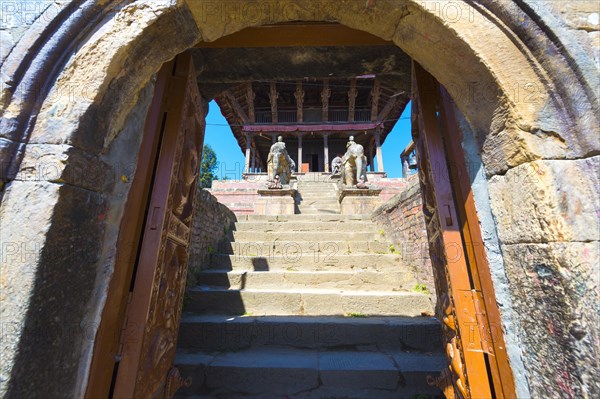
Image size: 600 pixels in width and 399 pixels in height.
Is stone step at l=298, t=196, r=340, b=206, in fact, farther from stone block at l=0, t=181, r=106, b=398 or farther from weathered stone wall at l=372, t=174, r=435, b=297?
stone block at l=0, t=181, r=106, b=398

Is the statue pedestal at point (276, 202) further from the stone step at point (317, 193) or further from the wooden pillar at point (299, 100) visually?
the wooden pillar at point (299, 100)

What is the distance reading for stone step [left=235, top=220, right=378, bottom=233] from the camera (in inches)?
203

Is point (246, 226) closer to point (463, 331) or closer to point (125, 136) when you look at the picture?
point (125, 136)

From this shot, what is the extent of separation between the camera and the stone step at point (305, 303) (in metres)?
3.11

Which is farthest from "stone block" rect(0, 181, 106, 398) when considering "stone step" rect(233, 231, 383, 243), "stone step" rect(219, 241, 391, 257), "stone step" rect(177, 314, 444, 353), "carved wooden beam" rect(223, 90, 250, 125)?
"carved wooden beam" rect(223, 90, 250, 125)

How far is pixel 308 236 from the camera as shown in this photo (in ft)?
15.7

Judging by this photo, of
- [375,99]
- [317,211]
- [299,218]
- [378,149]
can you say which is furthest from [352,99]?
[299,218]

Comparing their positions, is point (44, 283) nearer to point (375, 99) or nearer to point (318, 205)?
point (318, 205)

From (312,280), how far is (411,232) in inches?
57.5

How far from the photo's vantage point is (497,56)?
3.83 feet

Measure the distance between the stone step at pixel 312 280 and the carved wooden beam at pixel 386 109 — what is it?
16397 mm

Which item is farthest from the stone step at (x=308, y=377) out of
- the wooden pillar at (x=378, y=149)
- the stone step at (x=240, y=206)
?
the wooden pillar at (x=378, y=149)

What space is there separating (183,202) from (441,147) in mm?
1635

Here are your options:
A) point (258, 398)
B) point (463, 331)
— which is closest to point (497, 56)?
point (463, 331)
